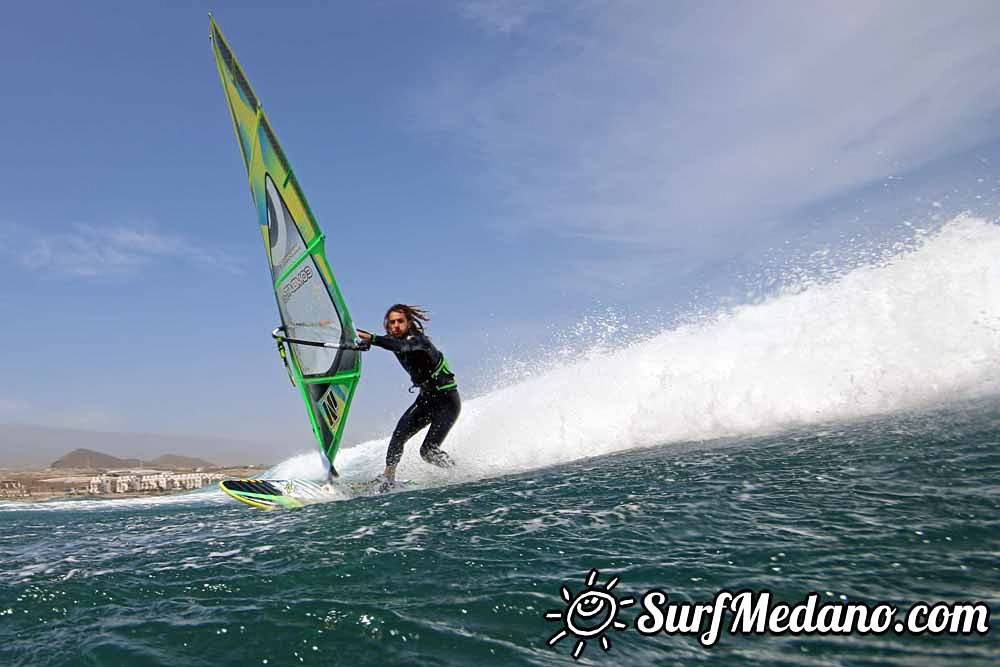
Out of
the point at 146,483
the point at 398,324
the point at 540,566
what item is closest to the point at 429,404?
the point at 398,324

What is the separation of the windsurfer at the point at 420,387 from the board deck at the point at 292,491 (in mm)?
248

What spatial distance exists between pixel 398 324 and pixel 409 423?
124cm

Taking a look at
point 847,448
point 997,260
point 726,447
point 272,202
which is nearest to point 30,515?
point 272,202

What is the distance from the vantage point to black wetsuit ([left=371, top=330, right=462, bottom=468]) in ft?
22.7

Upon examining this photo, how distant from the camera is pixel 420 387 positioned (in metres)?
7.12

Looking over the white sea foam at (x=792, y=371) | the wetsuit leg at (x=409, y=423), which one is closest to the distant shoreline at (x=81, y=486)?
the white sea foam at (x=792, y=371)

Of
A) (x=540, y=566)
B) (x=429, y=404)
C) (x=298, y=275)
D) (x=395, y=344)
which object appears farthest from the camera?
(x=298, y=275)

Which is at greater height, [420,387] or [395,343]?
[395,343]

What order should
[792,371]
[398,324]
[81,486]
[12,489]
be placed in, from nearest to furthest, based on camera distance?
[398,324] < [792,371] < [12,489] < [81,486]

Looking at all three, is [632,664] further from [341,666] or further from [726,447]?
[726,447]

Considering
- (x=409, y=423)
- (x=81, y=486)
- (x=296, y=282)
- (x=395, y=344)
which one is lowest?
(x=81, y=486)

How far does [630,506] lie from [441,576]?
5.36 feet

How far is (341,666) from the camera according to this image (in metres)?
2.13

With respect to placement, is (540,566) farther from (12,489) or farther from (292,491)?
(12,489)
